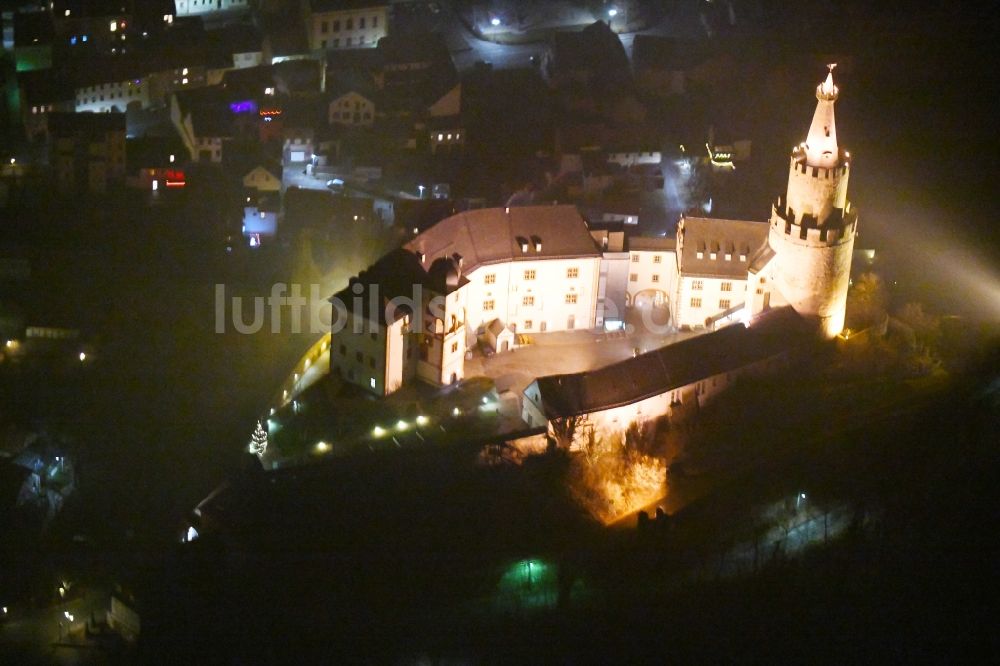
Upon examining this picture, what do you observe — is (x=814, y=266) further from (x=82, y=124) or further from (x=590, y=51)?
(x=82, y=124)

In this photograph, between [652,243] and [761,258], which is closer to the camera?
[761,258]

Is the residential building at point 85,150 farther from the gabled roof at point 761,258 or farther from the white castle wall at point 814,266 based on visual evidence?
the white castle wall at point 814,266

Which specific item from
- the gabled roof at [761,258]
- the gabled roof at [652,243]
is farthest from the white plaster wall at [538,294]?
the gabled roof at [761,258]

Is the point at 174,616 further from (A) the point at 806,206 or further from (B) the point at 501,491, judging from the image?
(A) the point at 806,206

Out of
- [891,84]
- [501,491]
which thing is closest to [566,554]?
[501,491]

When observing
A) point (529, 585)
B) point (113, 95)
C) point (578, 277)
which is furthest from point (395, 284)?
point (113, 95)

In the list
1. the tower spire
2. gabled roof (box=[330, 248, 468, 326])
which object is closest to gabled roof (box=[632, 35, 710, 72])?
the tower spire
